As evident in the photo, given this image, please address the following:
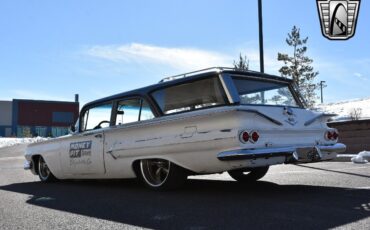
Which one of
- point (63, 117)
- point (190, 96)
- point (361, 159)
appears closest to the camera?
point (190, 96)

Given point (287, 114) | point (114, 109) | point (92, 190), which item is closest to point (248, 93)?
point (287, 114)

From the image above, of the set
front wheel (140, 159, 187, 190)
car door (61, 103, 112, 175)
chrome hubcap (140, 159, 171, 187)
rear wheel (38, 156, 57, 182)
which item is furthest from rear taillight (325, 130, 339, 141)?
rear wheel (38, 156, 57, 182)

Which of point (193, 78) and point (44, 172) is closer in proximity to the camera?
point (193, 78)

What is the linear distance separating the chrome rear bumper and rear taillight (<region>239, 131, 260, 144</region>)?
0.42 feet

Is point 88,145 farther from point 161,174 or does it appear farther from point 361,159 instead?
point 361,159

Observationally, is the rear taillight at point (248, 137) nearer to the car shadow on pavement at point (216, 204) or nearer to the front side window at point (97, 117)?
the car shadow on pavement at point (216, 204)

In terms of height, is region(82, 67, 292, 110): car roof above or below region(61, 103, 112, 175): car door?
above

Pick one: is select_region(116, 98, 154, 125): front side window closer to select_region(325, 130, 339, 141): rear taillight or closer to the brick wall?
select_region(325, 130, 339, 141): rear taillight

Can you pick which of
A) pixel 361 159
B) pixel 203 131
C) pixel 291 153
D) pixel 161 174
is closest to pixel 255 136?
pixel 291 153

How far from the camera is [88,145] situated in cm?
814

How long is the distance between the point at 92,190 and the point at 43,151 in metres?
2.30

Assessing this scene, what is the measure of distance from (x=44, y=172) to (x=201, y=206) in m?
5.18

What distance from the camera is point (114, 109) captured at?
7.94 m

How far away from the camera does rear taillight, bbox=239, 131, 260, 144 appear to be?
5.79 meters
